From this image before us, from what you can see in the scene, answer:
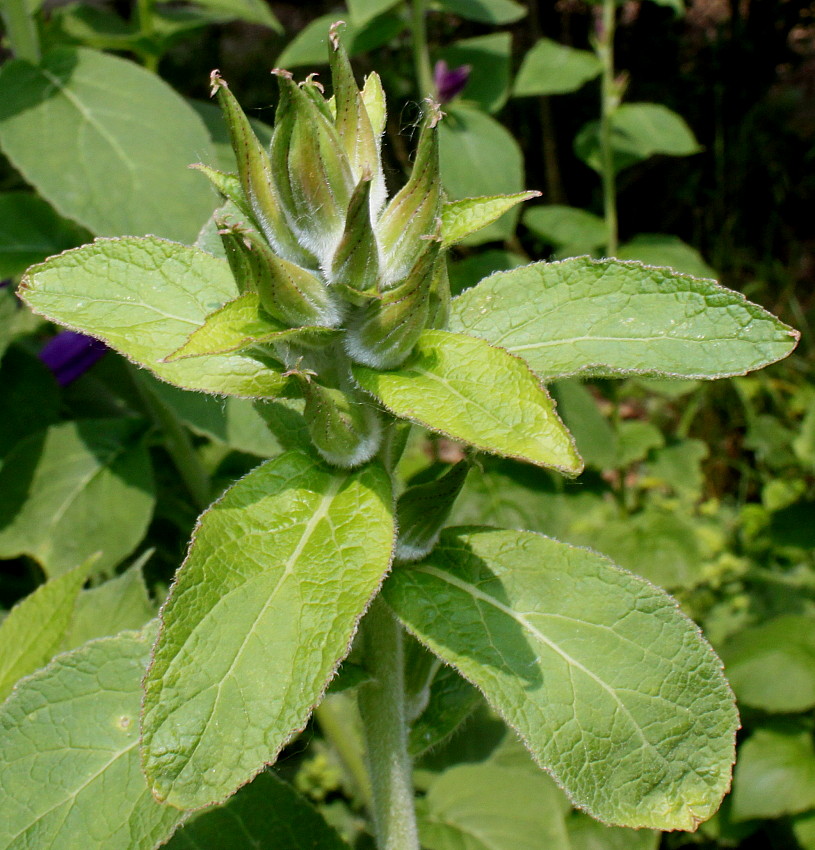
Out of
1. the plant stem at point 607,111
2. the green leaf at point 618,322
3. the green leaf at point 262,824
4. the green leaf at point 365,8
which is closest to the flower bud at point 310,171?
the green leaf at point 618,322

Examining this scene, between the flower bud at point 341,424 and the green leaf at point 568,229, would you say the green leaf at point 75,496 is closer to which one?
the flower bud at point 341,424

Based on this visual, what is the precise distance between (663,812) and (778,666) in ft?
5.65

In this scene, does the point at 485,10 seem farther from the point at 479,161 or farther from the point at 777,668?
the point at 777,668

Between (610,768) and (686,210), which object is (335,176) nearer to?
(610,768)

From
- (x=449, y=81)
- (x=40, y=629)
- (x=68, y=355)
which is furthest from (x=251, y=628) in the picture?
(x=449, y=81)

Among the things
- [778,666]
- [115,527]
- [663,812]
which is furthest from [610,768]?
[778,666]

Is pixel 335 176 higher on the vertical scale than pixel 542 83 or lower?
higher

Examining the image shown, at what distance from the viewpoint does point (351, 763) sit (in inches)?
85.2

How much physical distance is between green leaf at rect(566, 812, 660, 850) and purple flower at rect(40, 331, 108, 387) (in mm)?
1792

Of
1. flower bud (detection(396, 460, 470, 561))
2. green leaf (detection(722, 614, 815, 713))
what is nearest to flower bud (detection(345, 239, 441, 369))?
flower bud (detection(396, 460, 470, 561))

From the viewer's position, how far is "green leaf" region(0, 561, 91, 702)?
1287 mm

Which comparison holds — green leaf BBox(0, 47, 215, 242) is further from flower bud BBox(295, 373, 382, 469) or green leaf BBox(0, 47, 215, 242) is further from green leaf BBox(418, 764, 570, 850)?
green leaf BBox(418, 764, 570, 850)

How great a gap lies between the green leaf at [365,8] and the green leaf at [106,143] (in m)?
0.65

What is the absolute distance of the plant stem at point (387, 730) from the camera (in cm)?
114
